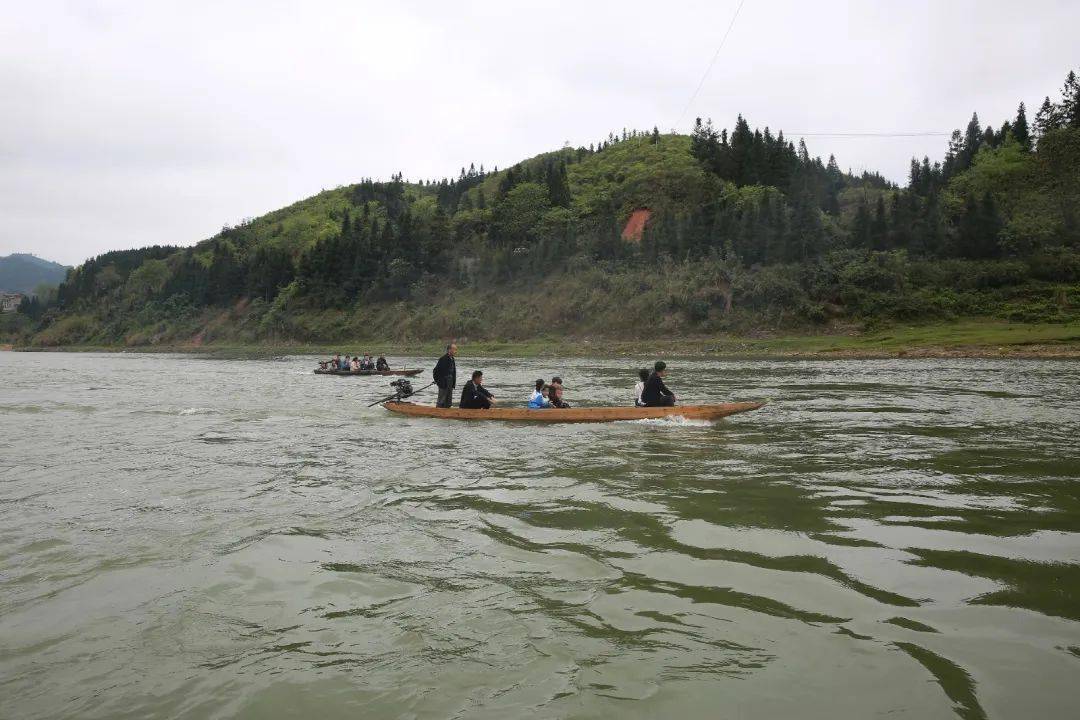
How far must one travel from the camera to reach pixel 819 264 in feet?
195

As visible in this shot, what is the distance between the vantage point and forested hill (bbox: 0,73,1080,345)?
56031mm

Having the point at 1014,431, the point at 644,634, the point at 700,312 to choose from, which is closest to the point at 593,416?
the point at 1014,431

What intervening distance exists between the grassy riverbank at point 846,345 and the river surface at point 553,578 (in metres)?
30.0

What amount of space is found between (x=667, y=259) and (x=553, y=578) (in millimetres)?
67180

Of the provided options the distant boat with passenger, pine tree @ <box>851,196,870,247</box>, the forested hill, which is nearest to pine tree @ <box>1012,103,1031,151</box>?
the forested hill

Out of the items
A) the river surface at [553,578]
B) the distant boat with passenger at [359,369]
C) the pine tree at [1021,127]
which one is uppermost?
the pine tree at [1021,127]

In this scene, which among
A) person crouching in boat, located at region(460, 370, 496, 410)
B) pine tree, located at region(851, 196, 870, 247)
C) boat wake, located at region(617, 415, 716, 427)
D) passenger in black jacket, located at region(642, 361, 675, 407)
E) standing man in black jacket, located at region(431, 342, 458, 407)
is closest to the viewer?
boat wake, located at region(617, 415, 716, 427)

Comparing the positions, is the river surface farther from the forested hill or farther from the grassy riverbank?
the forested hill

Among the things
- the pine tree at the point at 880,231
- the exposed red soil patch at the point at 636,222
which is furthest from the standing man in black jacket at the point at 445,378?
the exposed red soil patch at the point at 636,222

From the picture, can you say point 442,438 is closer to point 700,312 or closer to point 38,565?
point 38,565

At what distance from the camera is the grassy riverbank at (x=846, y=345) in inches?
1535

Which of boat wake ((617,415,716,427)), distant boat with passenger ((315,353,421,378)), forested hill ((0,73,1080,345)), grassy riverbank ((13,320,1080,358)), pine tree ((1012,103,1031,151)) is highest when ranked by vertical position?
pine tree ((1012,103,1031,151))

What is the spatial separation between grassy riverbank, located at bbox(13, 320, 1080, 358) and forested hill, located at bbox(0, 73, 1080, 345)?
2744mm

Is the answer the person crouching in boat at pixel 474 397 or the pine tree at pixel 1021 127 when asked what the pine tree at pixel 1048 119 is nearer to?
the pine tree at pixel 1021 127
